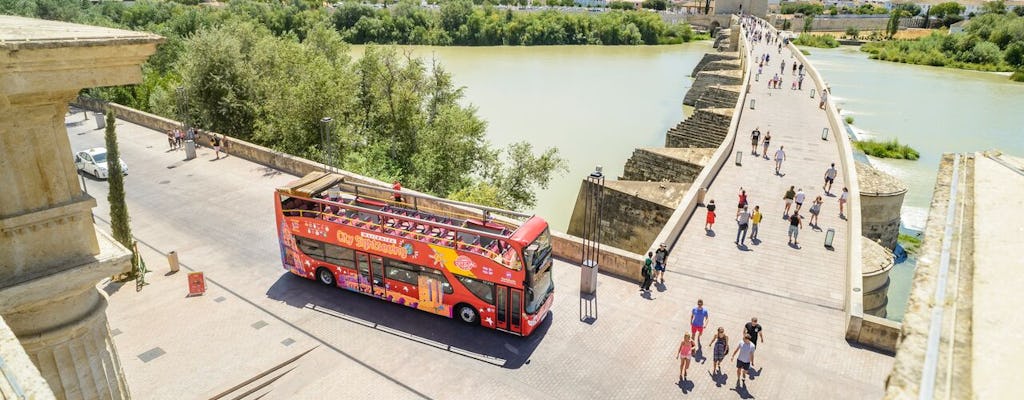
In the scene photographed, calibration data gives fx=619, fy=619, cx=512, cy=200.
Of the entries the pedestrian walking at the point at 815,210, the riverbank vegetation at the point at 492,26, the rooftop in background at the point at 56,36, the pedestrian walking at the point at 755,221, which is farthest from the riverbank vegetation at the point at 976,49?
the rooftop in background at the point at 56,36

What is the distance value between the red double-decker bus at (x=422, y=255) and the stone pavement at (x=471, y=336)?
46cm

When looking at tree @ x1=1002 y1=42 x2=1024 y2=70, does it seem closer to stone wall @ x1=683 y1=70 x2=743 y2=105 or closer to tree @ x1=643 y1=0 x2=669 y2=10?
stone wall @ x1=683 y1=70 x2=743 y2=105

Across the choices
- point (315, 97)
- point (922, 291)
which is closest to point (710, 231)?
point (922, 291)

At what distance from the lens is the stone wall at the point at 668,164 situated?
74.7 feet

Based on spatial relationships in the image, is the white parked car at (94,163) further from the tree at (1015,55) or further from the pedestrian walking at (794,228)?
the tree at (1015,55)

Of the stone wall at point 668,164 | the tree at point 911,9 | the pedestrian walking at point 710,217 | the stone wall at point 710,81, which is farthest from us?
the tree at point 911,9

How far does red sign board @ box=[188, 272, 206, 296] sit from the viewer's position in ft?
44.1

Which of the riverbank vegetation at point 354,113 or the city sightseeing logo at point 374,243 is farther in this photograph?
the riverbank vegetation at point 354,113

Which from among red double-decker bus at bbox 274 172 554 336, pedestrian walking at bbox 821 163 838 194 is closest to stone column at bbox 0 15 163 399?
red double-decker bus at bbox 274 172 554 336

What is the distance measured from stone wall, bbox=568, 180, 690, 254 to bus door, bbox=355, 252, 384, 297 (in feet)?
29.1

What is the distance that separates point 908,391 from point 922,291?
1.18 m

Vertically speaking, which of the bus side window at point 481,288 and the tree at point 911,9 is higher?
the tree at point 911,9

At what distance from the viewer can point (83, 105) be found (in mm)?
32562

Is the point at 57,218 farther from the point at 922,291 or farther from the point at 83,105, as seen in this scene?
the point at 83,105
